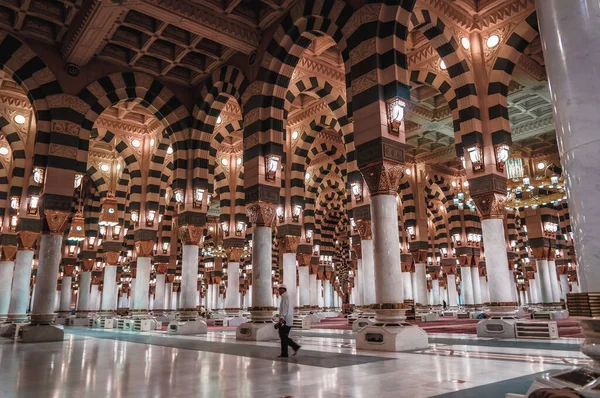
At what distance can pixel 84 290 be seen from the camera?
19.2 m

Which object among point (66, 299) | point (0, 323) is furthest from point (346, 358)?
point (66, 299)

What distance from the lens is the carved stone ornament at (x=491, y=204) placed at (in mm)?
10383

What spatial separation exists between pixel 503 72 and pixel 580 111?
31.7ft

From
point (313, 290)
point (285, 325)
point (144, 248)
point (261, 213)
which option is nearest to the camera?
point (285, 325)

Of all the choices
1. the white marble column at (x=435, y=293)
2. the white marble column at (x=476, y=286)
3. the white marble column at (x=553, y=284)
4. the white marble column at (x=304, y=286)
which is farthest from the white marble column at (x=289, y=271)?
the white marble column at (x=435, y=293)

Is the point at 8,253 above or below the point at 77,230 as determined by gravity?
below

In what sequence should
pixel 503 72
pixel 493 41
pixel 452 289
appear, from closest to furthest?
pixel 503 72, pixel 493 41, pixel 452 289

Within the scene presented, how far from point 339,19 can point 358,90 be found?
1968mm

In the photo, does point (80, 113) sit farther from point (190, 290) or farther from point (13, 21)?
point (190, 290)

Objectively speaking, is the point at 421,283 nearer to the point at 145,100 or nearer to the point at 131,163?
the point at 131,163

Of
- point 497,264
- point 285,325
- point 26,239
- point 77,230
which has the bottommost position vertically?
point 285,325

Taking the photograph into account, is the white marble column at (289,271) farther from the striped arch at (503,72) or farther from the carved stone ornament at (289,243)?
the striped arch at (503,72)

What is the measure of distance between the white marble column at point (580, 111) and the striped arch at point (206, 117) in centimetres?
1081

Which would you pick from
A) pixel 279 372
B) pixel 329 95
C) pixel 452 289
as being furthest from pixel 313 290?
pixel 279 372
